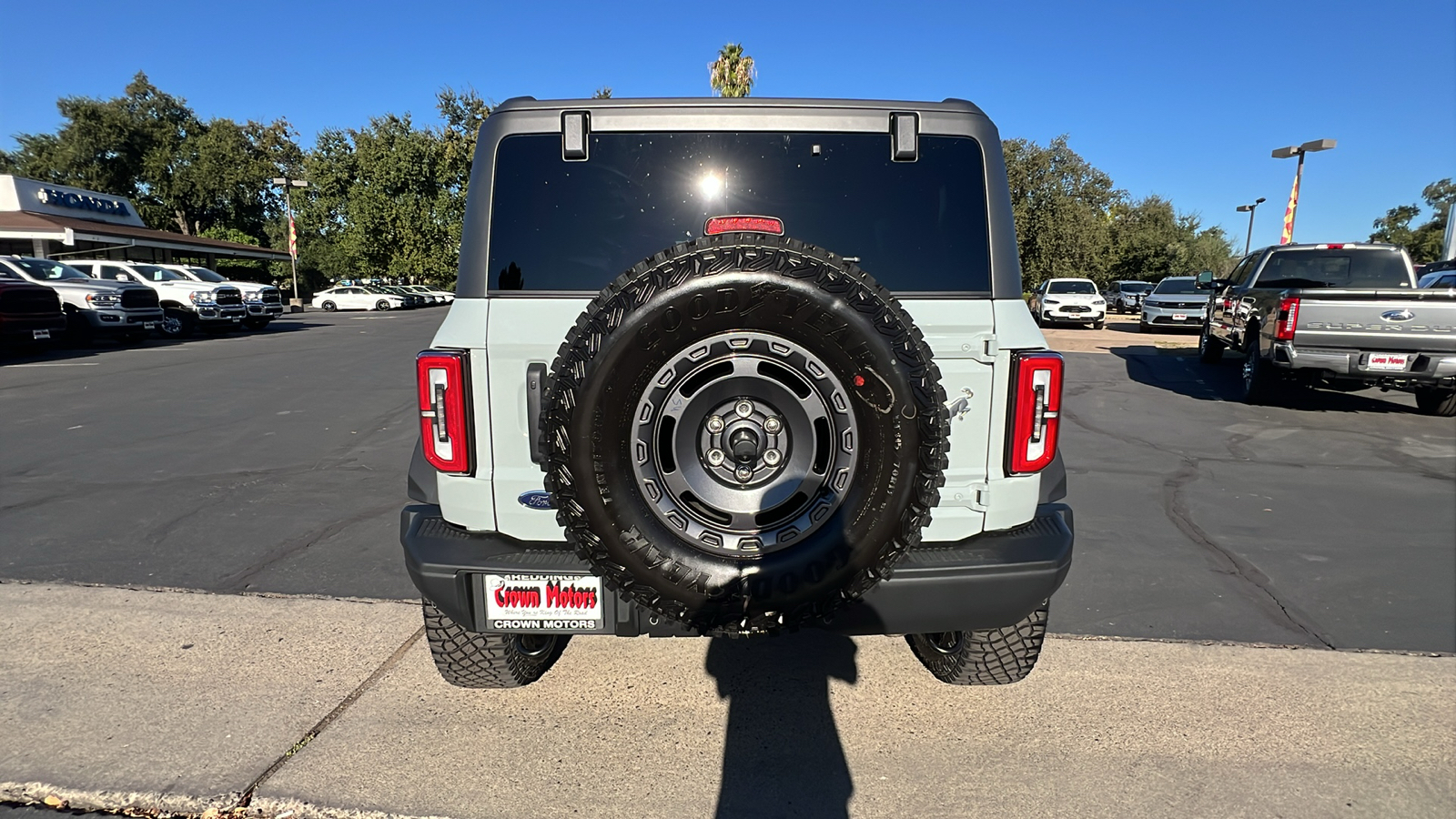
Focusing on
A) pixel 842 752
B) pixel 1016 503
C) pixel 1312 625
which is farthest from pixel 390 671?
pixel 1312 625

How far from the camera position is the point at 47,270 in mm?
17453

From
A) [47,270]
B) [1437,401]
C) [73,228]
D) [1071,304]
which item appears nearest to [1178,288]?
[1071,304]

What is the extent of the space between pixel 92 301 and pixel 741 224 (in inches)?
770

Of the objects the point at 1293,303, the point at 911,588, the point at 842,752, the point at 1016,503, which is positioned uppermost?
the point at 1293,303

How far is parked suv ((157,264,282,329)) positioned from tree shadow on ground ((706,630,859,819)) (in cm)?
2290

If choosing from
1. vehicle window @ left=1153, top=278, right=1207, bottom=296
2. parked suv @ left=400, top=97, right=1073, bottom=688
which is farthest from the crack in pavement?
vehicle window @ left=1153, top=278, right=1207, bottom=296

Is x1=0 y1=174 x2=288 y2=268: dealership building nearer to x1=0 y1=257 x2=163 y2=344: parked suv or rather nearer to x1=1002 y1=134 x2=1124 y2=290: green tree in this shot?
x1=0 y1=257 x2=163 y2=344: parked suv

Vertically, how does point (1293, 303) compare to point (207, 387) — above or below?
above

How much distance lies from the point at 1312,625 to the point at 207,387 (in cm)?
1221

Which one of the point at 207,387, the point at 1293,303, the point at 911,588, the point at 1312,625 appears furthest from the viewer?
the point at 207,387

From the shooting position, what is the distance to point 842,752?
2699 millimetres

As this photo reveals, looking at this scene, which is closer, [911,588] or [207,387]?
[911,588]

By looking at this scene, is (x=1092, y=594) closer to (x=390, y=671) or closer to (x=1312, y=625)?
(x=1312, y=625)

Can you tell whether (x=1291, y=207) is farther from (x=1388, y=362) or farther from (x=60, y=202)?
(x=60, y=202)
